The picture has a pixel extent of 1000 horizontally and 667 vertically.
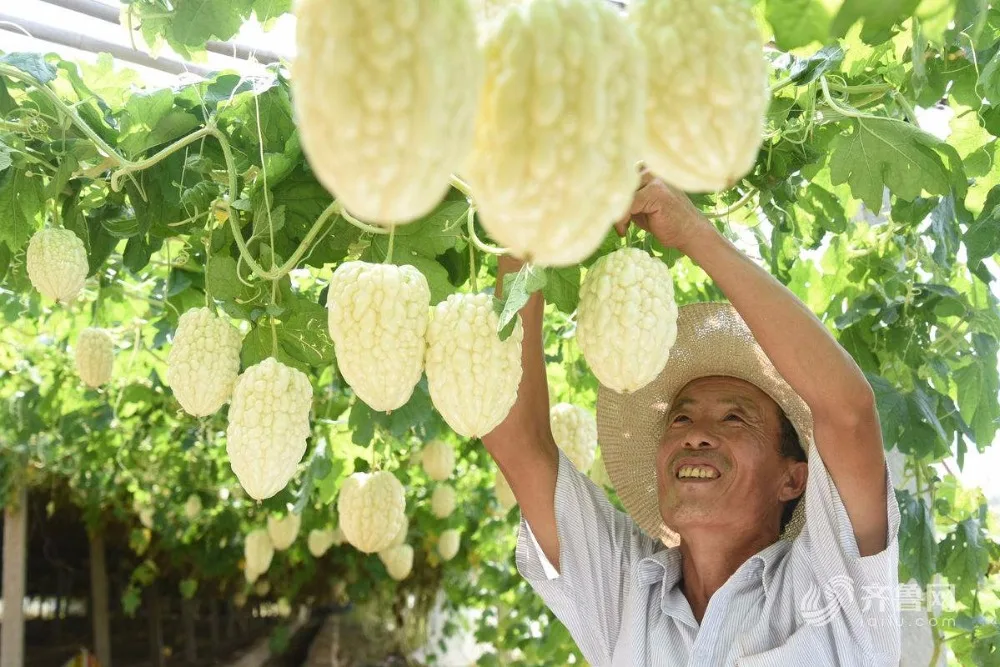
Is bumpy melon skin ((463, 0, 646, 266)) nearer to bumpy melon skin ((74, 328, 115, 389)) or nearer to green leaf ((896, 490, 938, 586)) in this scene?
green leaf ((896, 490, 938, 586))

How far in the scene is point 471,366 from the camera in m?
1.48

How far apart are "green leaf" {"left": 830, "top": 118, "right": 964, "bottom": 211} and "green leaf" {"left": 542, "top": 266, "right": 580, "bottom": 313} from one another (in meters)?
0.60

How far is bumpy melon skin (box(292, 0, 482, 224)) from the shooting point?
652 millimetres

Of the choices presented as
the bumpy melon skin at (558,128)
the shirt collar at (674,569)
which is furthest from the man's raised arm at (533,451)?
the bumpy melon skin at (558,128)

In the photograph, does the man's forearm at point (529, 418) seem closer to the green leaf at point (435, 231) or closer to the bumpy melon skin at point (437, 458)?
the green leaf at point (435, 231)

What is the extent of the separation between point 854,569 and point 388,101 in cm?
179

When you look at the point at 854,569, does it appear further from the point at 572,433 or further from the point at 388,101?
the point at 388,101

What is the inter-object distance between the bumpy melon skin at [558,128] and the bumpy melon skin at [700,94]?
6 centimetres

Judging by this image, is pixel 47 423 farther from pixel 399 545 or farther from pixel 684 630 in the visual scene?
pixel 684 630

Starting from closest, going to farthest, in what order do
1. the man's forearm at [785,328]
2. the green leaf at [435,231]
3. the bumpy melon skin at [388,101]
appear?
the bumpy melon skin at [388,101] < the man's forearm at [785,328] < the green leaf at [435,231]

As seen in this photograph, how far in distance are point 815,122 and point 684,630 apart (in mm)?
1208

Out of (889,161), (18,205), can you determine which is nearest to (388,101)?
(889,161)

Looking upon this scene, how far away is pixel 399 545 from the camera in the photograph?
6262 mm

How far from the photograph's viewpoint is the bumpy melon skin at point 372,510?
3.47 meters
